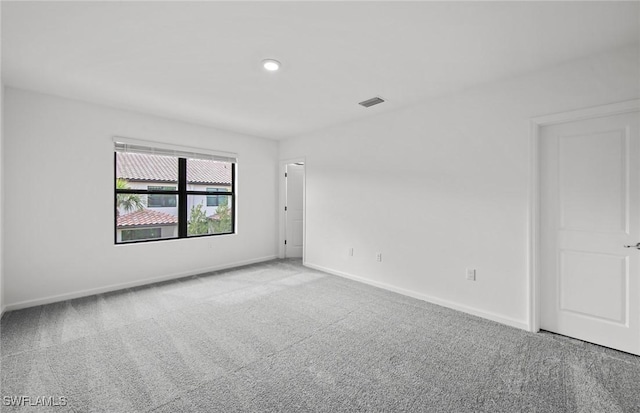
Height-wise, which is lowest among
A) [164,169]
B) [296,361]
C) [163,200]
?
[296,361]

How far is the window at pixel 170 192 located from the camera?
12.9 ft

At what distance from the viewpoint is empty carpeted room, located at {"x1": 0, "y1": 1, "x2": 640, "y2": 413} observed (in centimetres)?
184

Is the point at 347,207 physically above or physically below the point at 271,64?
below

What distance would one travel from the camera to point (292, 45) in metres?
2.20

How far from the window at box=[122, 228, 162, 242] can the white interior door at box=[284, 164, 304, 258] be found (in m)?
2.31

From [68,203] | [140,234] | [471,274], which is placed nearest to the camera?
[471,274]

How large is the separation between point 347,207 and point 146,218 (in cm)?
319

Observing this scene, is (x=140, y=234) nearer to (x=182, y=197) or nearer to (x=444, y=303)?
(x=182, y=197)

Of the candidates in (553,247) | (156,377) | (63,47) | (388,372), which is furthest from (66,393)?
(553,247)

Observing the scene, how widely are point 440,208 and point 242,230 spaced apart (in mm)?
3362

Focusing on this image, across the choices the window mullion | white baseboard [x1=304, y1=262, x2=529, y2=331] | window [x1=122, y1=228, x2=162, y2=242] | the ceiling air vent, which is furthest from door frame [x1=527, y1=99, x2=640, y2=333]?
window [x1=122, y1=228, x2=162, y2=242]

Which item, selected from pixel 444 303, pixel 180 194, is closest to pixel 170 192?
pixel 180 194

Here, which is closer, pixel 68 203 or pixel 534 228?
pixel 534 228

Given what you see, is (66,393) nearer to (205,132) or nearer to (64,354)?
(64,354)
